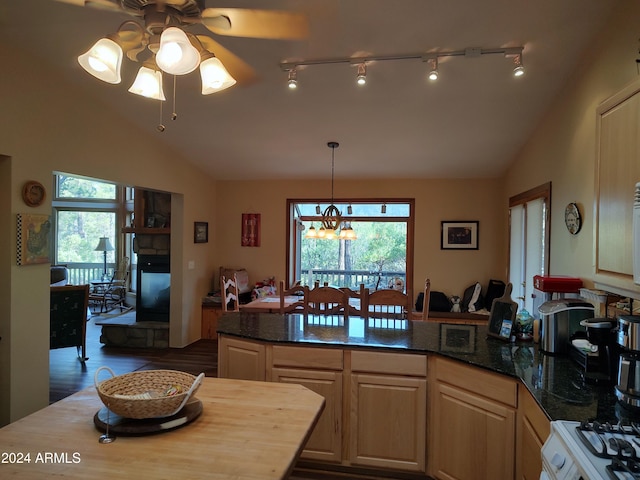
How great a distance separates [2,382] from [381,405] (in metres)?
2.85

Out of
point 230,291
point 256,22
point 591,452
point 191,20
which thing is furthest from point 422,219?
point 591,452

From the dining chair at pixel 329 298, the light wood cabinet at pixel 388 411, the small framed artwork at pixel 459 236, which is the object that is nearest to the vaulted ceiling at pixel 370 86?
the small framed artwork at pixel 459 236

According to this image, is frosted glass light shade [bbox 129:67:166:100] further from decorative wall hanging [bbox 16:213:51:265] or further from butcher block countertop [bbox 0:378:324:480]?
decorative wall hanging [bbox 16:213:51:265]

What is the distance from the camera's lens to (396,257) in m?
6.13

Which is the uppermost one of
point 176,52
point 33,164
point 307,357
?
point 176,52

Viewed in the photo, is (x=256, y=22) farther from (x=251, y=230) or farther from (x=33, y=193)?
(x=251, y=230)

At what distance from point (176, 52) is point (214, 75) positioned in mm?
281

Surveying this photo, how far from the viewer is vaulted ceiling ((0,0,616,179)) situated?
2.59 m

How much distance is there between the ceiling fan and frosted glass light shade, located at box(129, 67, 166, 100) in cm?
11

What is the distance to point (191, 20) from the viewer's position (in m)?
1.74

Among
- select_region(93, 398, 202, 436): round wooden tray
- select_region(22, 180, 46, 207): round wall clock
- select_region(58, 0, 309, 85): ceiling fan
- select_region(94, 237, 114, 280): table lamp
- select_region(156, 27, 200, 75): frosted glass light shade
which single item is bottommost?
select_region(93, 398, 202, 436): round wooden tray

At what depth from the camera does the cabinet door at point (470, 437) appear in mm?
1991

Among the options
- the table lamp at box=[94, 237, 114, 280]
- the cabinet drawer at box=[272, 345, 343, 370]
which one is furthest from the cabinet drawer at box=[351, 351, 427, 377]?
the table lamp at box=[94, 237, 114, 280]

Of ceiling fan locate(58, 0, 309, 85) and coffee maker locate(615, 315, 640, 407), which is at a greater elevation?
ceiling fan locate(58, 0, 309, 85)
